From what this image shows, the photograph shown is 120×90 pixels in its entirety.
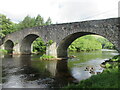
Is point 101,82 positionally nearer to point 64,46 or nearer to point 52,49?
point 52,49

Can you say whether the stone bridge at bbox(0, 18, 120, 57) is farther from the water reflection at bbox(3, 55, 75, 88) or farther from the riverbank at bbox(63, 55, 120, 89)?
the riverbank at bbox(63, 55, 120, 89)

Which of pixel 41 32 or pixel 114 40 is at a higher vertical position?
pixel 41 32

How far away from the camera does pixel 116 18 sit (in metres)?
18.3

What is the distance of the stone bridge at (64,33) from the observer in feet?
61.9

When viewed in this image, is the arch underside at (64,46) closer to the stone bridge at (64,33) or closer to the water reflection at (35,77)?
the stone bridge at (64,33)

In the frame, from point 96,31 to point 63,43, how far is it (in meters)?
8.18

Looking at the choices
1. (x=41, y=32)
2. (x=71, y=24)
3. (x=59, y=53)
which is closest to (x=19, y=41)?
(x=41, y=32)

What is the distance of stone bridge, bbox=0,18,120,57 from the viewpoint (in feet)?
61.9

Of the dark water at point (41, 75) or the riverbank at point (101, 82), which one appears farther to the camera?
the dark water at point (41, 75)

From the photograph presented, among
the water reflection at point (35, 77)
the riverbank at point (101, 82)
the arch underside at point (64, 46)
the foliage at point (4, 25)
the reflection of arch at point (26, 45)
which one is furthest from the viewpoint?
the foliage at point (4, 25)

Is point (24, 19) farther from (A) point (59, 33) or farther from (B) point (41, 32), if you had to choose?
(A) point (59, 33)

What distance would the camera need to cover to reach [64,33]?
24562 mm

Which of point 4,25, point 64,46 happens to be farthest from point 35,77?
point 4,25

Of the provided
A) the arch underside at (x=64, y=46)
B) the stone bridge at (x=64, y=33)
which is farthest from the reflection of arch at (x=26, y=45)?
the arch underside at (x=64, y=46)
